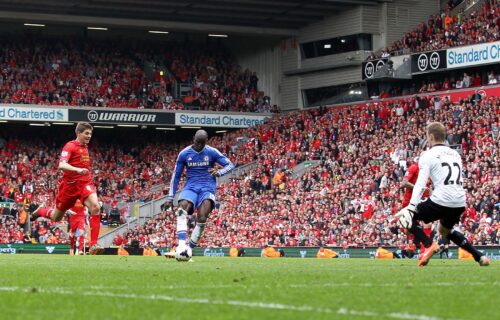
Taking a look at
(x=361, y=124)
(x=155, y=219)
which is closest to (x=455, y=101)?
(x=361, y=124)

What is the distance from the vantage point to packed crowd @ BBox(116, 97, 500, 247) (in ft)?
121

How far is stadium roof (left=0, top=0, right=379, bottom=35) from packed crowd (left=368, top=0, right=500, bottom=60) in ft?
12.3

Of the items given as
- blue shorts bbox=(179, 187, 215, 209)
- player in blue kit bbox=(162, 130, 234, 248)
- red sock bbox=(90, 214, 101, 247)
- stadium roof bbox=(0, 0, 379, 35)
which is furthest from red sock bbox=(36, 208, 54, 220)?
stadium roof bbox=(0, 0, 379, 35)

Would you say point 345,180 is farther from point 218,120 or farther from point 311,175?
point 218,120

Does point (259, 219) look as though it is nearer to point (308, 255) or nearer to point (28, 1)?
point (308, 255)

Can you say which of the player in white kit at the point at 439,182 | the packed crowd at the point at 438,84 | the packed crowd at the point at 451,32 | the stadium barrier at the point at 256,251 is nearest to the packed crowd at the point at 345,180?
the stadium barrier at the point at 256,251

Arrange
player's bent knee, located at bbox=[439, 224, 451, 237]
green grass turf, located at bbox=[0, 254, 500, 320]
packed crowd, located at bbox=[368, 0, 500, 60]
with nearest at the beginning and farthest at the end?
green grass turf, located at bbox=[0, 254, 500, 320] → player's bent knee, located at bbox=[439, 224, 451, 237] → packed crowd, located at bbox=[368, 0, 500, 60]

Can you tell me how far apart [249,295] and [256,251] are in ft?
95.0

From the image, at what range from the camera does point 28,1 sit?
51.3 metres

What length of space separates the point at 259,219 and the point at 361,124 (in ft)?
22.3

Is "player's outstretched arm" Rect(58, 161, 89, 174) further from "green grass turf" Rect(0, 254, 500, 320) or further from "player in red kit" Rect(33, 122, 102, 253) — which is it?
"green grass turf" Rect(0, 254, 500, 320)

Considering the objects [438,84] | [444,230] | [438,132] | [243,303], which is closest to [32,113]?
[438,84]

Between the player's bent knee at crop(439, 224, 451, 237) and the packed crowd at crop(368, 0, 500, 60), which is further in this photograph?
the packed crowd at crop(368, 0, 500, 60)

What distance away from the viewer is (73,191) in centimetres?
1938
